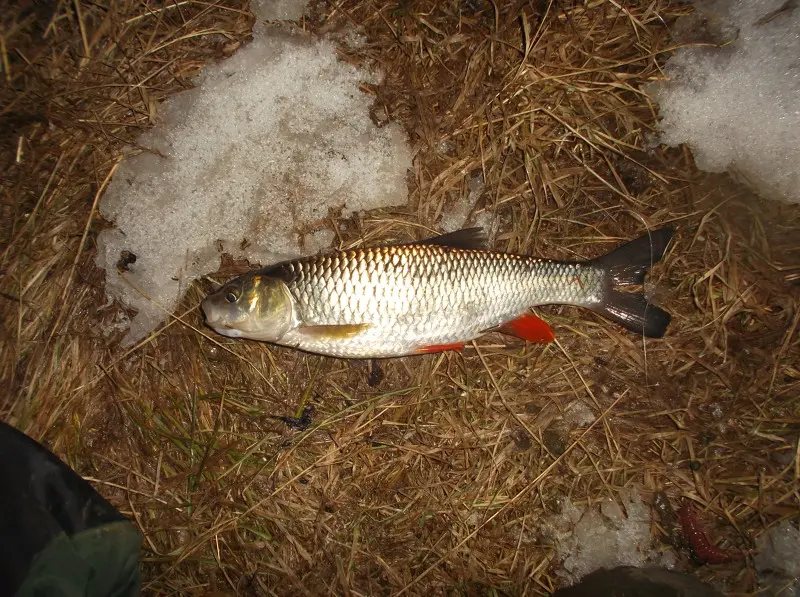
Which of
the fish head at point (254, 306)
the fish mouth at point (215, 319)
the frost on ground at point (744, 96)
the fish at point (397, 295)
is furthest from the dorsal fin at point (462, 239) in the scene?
the frost on ground at point (744, 96)

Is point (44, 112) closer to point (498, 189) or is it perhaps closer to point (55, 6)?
point (55, 6)

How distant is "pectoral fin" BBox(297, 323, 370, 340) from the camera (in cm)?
219

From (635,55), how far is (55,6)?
347 cm

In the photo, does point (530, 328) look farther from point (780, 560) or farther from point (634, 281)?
point (780, 560)

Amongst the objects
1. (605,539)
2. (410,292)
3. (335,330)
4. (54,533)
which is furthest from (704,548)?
(54,533)

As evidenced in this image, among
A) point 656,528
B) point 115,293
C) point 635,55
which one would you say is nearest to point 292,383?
point 115,293

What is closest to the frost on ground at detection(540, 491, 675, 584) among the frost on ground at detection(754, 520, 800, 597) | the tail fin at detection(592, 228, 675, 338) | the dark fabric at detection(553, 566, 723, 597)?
the dark fabric at detection(553, 566, 723, 597)

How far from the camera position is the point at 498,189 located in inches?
100

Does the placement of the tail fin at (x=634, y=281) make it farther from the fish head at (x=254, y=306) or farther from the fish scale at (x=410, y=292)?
the fish head at (x=254, y=306)

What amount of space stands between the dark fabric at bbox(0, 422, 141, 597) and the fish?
101 cm

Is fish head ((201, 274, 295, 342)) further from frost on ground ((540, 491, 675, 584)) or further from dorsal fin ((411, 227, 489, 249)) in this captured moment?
frost on ground ((540, 491, 675, 584))

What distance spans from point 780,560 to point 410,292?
2609 mm

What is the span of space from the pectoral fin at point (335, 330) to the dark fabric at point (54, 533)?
4.28 feet

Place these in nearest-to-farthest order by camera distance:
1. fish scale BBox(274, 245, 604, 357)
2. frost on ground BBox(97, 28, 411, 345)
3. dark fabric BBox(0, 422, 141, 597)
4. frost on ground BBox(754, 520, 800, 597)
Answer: dark fabric BBox(0, 422, 141, 597) < fish scale BBox(274, 245, 604, 357) < frost on ground BBox(754, 520, 800, 597) < frost on ground BBox(97, 28, 411, 345)
